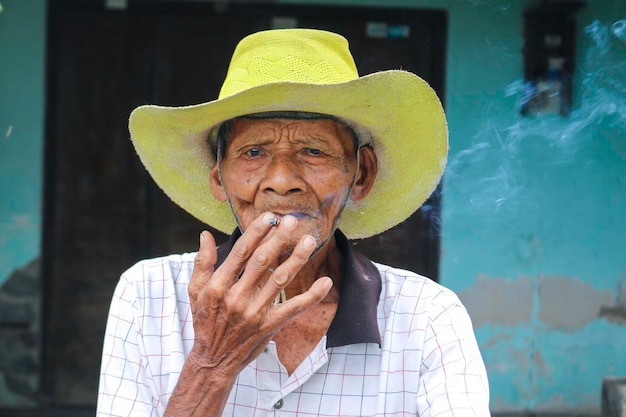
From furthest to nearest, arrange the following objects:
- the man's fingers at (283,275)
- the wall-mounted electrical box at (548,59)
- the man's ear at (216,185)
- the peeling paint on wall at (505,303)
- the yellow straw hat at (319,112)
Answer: the peeling paint on wall at (505,303) → the wall-mounted electrical box at (548,59) → the man's ear at (216,185) → the yellow straw hat at (319,112) → the man's fingers at (283,275)

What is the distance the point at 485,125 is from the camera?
191 inches

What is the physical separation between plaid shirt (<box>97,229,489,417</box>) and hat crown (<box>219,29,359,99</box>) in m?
0.60

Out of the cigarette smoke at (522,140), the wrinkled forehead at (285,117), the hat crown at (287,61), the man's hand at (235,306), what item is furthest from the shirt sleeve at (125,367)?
the cigarette smoke at (522,140)

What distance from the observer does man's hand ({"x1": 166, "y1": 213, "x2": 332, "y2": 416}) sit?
1.74 meters

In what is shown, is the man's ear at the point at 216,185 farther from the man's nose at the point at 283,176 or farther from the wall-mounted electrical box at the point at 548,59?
the wall-mounted electrical box at the point at 548,59

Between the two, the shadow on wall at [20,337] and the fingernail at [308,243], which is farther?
the shadow on wall at [20,337]

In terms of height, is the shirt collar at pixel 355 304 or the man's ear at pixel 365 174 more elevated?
the man's ear at pixel 365 174

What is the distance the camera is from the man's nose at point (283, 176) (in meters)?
2.09

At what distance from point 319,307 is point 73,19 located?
369 cm

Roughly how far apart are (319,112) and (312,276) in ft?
1.63

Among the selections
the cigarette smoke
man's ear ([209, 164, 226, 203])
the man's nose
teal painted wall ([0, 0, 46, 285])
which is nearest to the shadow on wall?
teal painted wall ([0, 0, 46, 285])

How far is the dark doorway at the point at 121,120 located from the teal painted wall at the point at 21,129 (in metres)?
0.09

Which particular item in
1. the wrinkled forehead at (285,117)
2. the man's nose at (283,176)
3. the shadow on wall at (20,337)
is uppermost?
the wrinkled forehead at (285,117)

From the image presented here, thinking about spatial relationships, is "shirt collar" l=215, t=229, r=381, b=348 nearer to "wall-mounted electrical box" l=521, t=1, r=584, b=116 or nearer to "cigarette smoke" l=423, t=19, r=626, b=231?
"cigarette smoke" l=423, t=19, r=626, b=231
